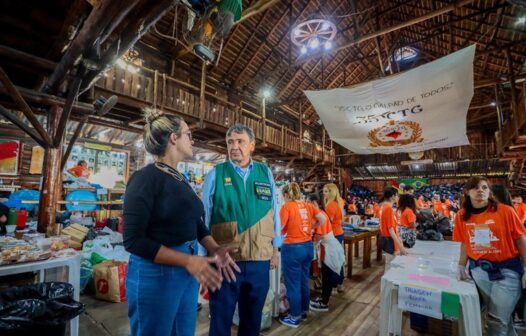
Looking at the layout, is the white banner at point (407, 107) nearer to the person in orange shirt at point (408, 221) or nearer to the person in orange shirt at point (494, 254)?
the person in orange shirt at point (408, 221)

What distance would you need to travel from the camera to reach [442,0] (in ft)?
32.7

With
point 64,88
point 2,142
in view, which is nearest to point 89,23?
point 64,88

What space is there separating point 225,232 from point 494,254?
Result: 2508mm

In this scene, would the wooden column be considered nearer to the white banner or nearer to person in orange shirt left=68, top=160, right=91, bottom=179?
person in orange shirt left=68, top=160, right=91, bottom=179

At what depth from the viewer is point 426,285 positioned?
2178mm

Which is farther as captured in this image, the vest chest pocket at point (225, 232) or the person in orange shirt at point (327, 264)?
the person in orange shirt at point (327, 264)

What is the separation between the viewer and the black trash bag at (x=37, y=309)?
5.38 feet

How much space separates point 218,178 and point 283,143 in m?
11.1

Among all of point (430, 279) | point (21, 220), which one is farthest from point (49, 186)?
point (430, 279)

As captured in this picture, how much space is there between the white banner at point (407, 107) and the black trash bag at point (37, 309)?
235 inches

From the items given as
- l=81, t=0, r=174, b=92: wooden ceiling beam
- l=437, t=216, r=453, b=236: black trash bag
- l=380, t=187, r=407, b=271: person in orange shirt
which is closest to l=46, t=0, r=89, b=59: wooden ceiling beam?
l=81, t=0, r=174, b=92: wooden ceiling beam

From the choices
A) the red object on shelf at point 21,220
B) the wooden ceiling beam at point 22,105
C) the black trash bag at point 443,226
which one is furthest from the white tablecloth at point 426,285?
the red object on shelf at point 21,220

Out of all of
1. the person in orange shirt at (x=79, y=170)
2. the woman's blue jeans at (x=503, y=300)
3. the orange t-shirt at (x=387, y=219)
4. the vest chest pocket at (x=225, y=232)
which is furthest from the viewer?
the person in orange shirt at (x=79, y=170)

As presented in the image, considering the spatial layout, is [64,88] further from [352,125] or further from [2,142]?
[2,142]
